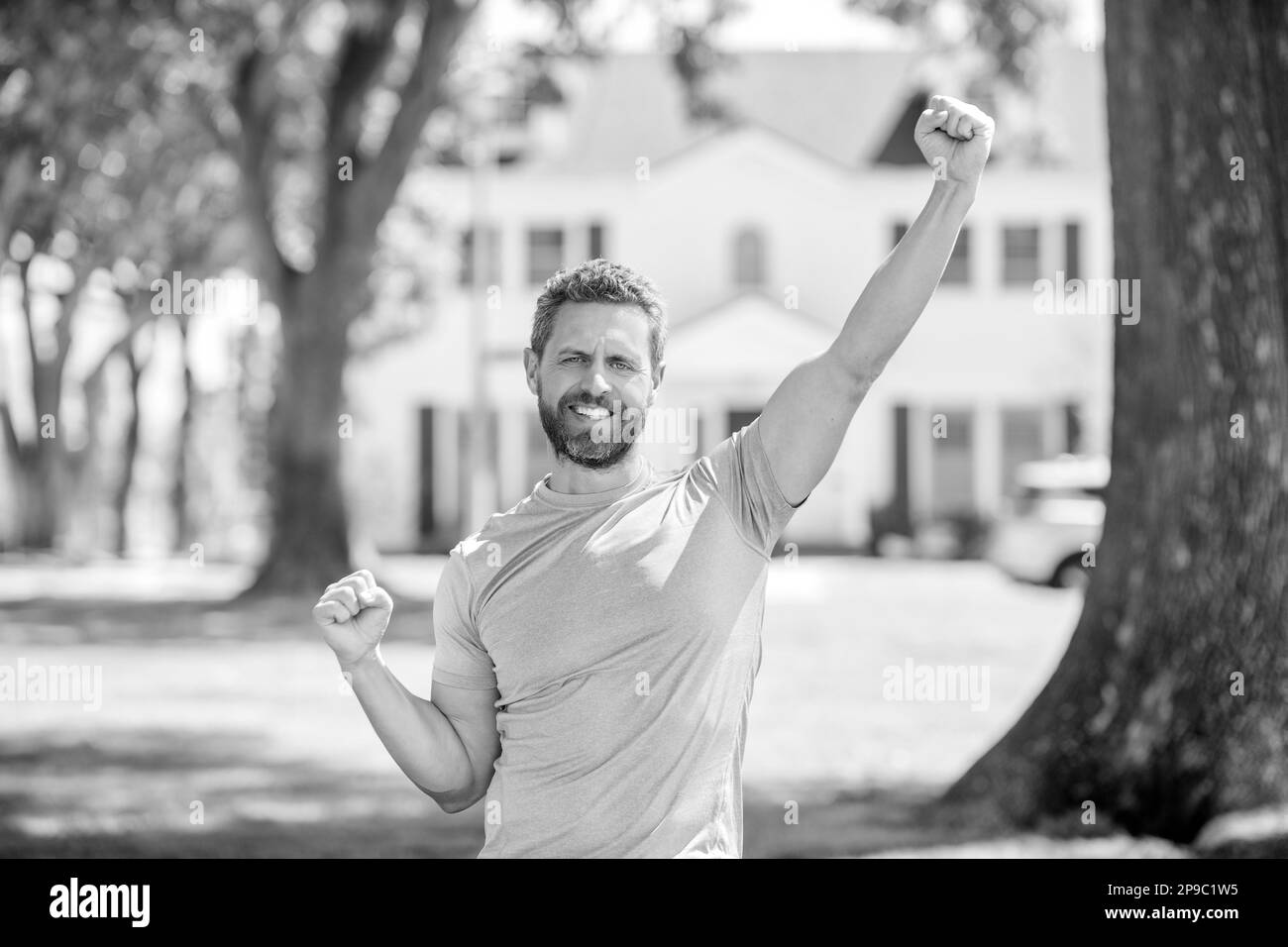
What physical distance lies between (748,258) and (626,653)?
29.2 m

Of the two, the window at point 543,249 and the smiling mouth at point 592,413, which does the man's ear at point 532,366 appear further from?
the window at point 543,249

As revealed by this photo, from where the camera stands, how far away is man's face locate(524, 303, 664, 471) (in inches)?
112

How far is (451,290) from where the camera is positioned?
33500mm

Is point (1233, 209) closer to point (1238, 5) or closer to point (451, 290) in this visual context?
point (1238, 5)

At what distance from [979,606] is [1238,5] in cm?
1232

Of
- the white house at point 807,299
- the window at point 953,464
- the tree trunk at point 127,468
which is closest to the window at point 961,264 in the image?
the white house at point 807,299

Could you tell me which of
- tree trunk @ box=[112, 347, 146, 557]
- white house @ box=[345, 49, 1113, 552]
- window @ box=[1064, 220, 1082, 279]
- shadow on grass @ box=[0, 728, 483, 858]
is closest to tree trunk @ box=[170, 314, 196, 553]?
tree trunk @ box=[112, 347, 146, 557]

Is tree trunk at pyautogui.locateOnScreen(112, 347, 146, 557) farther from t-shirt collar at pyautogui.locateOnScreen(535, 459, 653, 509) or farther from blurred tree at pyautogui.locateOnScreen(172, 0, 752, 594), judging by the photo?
t-shirt collar at pyautogui.locateOnScreen(535, 459, 653, 509)

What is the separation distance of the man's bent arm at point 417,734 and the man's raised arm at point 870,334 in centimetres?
66

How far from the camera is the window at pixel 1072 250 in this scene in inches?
1214

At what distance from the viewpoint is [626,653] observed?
2701 millimetres

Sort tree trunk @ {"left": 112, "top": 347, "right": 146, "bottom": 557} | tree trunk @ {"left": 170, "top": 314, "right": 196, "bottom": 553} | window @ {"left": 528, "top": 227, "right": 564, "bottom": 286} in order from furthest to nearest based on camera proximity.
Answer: tree trunk @ {"left": 170, "top": 314, "right": 196, "bottom": 553}, tree trunk @ {"left": 112, "top": 347, "right": 146, "bottom": 557}, window @ {"left": 528, "top": 227, "right": 564, "bottom": 286}

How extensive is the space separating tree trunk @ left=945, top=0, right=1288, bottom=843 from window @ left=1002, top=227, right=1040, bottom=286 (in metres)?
23.9
